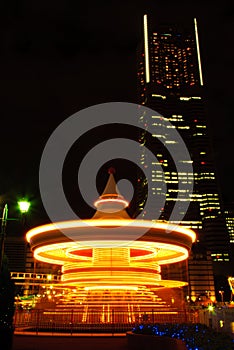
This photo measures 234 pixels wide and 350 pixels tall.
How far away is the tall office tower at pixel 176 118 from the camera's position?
162 meters

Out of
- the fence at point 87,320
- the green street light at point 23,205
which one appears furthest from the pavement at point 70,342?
the green street light at point 23,205

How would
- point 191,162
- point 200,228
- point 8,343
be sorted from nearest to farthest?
1. point 8,343
2. point 200,228
3. point 191,162

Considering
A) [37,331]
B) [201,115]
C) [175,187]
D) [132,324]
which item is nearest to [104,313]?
[132,324]

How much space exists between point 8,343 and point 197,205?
153 m

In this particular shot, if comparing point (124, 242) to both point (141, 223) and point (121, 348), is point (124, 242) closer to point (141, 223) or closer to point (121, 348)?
point (141, 223)

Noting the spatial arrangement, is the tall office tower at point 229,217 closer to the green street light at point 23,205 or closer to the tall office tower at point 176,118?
the tall office tower at point 176,118

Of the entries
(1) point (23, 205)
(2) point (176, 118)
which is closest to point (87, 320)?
(1) point (23, 205)

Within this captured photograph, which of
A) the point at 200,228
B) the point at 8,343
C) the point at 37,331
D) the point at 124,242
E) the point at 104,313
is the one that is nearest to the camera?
the point at 8,343

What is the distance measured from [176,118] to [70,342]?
165419mm

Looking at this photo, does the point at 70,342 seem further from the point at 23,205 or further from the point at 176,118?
the point at 176,118

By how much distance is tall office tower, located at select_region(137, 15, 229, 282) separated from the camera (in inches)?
6378

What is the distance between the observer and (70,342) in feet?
43.8

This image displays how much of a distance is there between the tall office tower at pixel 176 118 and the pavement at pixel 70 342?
141 meters

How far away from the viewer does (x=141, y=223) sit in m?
17.3
